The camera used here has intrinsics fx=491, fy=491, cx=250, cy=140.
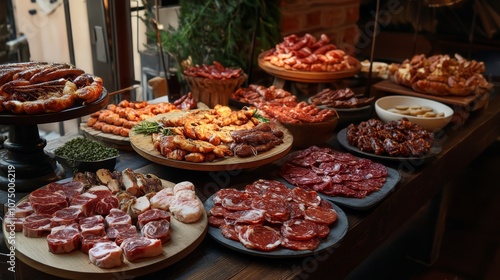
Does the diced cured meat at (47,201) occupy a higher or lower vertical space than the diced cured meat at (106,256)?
higher

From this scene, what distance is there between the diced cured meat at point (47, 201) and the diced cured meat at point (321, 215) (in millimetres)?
822

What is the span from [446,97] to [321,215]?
5.14ft

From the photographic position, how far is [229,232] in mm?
1598

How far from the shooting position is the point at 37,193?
1661 millimetres

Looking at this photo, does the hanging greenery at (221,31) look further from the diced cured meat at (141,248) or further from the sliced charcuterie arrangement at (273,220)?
the diced cured meat at (141,248)

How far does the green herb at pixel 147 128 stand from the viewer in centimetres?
214

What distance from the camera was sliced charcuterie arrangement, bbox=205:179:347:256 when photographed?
61.0 inches

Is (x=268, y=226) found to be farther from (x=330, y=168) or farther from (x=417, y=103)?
(x=417, y=103)

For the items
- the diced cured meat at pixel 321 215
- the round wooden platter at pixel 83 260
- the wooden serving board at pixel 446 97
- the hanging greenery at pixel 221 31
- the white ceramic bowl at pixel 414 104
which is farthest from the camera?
the hanging greenery at pixel 221 31

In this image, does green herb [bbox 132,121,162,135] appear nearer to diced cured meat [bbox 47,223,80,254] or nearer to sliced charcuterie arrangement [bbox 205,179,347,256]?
sliced charcuterie arrangement [bbox 205,179,347,256]

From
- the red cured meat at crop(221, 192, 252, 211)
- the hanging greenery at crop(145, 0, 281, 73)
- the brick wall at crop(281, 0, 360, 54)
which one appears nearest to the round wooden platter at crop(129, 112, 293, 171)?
the red cured meat at crop(221, 192, 252, 211)

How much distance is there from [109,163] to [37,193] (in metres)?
0.38

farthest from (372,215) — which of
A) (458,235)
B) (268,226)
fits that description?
(458,235)

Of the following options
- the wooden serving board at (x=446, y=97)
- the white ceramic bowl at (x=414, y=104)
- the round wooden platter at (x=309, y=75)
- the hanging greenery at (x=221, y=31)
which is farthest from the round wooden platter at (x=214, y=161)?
the hanging greenery at (x=221, y=31)
